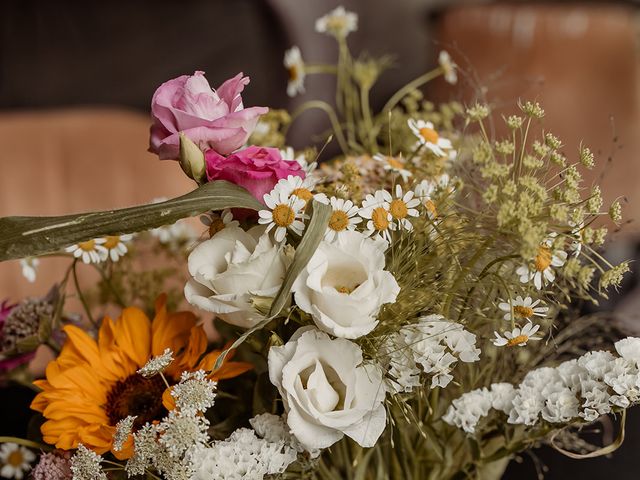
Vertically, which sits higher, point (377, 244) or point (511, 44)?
point (377, 244)

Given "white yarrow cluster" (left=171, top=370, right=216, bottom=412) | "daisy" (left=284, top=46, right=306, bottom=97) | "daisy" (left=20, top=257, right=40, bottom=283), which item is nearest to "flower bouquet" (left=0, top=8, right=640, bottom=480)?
"white yarrow cluster" (left=171, top=370, right=216, bottom=412)

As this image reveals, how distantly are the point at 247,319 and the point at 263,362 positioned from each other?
0.11 m

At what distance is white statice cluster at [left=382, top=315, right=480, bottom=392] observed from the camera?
1.56ft

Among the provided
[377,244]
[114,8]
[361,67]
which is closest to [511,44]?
[114,8]

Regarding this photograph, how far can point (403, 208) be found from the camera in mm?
482

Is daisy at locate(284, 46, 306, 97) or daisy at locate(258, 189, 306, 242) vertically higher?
daisy at locate(258, 189, 306, 242)

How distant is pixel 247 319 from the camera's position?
1.57ft

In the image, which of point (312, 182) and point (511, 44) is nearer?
point (312, 182)

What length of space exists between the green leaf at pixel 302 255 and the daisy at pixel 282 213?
0.4 inches

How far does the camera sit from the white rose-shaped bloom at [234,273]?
0.47 m

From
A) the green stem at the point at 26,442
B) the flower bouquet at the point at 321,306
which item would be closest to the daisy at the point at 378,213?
the flower bouquet at the point at 321,306

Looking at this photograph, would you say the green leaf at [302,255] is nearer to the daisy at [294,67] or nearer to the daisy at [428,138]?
the daisy at [428,138]

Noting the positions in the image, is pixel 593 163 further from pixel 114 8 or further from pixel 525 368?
pixel 114 8

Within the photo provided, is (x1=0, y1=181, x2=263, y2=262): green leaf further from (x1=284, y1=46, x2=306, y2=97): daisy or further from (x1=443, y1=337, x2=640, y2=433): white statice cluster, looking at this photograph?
(x1=284, y1=46, x2=306, y2=97): daisy
